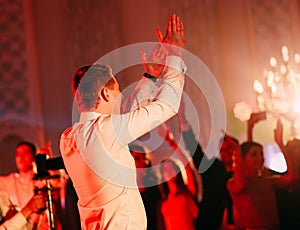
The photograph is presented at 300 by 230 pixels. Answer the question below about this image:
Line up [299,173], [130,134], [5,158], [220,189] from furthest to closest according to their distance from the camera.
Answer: [5,158] < [220,189] < [299,173] < [130,134]

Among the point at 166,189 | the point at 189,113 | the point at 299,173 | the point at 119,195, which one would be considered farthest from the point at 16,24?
the point at 119,195

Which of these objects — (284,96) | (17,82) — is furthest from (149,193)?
(17,82)

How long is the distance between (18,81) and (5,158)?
1.04 metres

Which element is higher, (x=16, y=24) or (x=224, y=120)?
(x=16, y=24)

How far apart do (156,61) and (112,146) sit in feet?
1.20

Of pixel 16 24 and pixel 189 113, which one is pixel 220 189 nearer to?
pixel 189 113

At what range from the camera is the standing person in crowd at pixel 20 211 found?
3393mm

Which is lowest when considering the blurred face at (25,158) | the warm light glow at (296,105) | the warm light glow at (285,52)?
the blurred face at (25,158)

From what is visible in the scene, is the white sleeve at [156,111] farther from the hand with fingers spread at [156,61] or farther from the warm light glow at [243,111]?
the warm light glow at [243,111]

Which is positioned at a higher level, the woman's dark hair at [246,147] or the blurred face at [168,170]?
the woman's dark hair at [246,147]

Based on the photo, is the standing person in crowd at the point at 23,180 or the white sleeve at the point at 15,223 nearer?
the white sleeve at the point at 15,223

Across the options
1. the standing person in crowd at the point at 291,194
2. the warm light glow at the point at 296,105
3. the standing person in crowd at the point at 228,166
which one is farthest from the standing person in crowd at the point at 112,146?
the warm light glow at the point at 296,105

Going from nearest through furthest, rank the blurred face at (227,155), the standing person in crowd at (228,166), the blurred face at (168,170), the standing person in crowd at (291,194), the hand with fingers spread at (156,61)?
the hand with fingers spread at (156,61) < the standing person in crowd at (291,194) < the blurred face at (168,170) < the standing person in crowd at (228,166) < the blurred face at (227,155)

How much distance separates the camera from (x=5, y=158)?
8.87m
